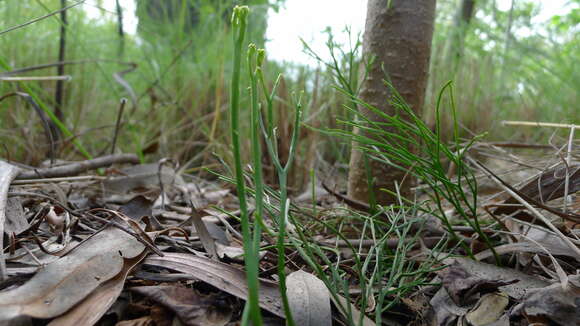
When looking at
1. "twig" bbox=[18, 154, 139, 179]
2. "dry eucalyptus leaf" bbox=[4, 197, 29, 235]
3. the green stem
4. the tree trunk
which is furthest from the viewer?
"twig" bbox=[18, 154, 139, 179]

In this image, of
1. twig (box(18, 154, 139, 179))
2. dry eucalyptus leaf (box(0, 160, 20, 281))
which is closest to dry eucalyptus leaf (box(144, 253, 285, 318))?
dry eucalyptus leaf (box(0, 160, 20, 281))

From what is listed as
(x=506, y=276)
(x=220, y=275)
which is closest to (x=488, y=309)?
(x=506, y=276)

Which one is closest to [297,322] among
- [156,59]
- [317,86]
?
[317,86]

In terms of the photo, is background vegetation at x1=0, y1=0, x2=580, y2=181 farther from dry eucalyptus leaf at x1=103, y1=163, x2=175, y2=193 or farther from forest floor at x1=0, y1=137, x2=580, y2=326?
forest floor at x1=0, y1=137, x2=580, y2=326

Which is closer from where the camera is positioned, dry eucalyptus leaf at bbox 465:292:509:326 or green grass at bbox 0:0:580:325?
dry eucalyptus leaf at bbox 465:292:509:326

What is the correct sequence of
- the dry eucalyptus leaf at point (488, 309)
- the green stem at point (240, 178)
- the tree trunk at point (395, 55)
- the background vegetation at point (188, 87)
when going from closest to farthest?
the green stem at point (240, 178)
the dry eucalyptus leaf at point (488, 309)
the tree trunk at point (395, 55)
the background vegetation at point (188, 87)

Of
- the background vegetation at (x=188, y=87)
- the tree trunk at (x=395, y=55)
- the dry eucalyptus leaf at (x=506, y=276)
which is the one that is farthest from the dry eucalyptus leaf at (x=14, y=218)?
the background vegetation at (x=188, y=87)

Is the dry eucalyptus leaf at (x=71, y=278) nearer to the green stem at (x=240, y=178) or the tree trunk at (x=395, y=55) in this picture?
the green stem at (x=240, y=178)
